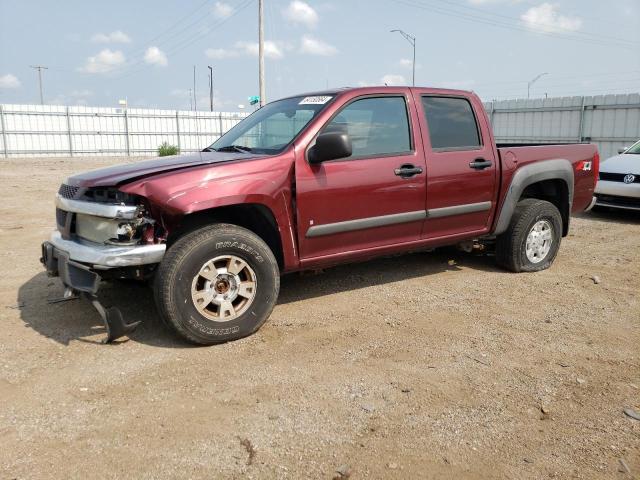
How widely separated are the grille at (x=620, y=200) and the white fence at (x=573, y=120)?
267 inches

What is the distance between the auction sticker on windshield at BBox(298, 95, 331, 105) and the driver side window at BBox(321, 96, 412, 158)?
7.4 inches

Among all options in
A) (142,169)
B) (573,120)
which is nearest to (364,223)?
(142,169)

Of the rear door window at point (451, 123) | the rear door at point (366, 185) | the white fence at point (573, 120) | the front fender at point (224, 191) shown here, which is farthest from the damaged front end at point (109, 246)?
the white fence at point (573, 120)

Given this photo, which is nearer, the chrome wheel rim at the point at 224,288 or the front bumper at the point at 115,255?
the front bumper at the point at 115,255

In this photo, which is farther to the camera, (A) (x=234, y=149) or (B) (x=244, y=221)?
(A) (x=234, y=149)

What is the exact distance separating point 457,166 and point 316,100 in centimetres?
142

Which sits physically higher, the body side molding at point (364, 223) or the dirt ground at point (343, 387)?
the body side molding at point (364, 223)

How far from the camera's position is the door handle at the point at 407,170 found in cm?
451

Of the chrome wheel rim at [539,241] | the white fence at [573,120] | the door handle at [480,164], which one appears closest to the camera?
the door handle at [480,164]

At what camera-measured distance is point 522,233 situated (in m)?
5.51

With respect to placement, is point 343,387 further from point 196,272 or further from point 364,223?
point 364,223

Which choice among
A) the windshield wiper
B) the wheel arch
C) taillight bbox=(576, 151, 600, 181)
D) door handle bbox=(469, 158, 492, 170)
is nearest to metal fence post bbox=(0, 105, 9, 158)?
the windshield wiper

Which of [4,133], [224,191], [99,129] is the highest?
[99,129]

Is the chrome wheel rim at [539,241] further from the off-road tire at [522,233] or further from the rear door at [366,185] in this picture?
the rear door at [366,185]
